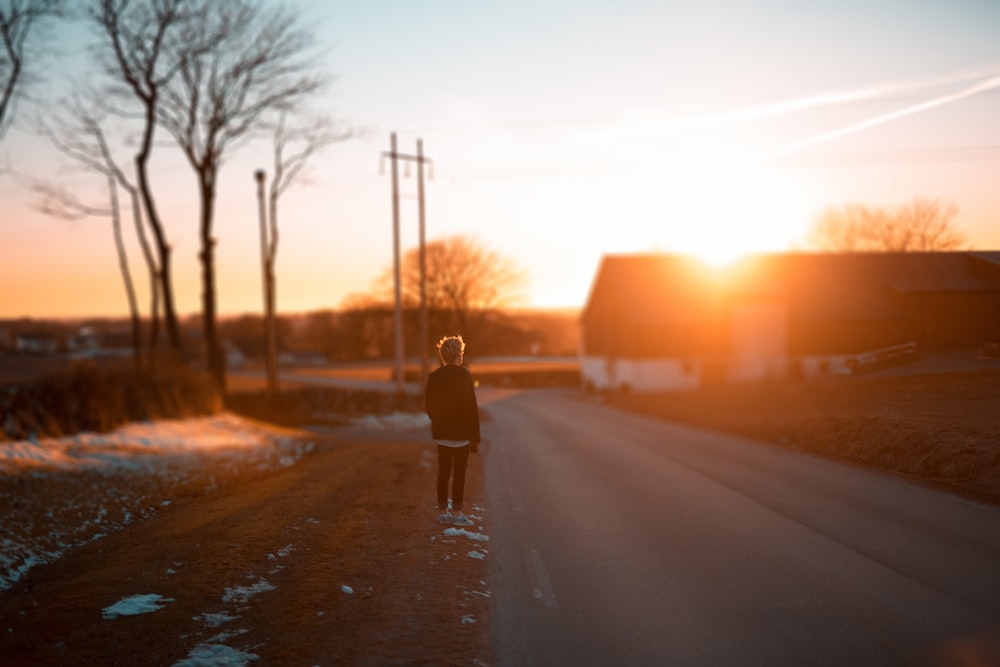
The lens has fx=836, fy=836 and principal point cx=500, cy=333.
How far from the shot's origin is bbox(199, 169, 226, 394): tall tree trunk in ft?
104

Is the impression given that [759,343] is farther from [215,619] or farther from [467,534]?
[215,619]

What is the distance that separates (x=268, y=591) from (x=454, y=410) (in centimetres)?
308

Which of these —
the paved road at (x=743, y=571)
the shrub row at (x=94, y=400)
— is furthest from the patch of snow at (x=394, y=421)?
the paved road at (x=743, y=571)

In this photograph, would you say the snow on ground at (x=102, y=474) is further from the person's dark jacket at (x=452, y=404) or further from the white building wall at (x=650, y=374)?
the white building wall at (x=650, y=374)

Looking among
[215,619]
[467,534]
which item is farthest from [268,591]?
[467,534]

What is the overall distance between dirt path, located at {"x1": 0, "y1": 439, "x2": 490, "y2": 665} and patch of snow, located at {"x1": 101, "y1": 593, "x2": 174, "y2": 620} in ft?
0.23

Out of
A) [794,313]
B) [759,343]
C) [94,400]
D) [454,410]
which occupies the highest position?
[794,313]

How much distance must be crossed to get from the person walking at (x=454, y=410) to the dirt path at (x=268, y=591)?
2.70 feet

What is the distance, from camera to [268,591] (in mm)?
7363

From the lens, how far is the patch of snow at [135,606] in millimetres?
6633

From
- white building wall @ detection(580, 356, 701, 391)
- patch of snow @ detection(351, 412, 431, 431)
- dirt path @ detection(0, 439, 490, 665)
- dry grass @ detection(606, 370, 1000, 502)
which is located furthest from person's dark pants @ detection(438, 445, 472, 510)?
white building wall @ detection(580, 356, 701, 391)

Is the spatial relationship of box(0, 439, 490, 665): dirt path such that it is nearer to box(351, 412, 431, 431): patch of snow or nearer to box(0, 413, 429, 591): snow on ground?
box(0, 413, 429, 591): snow on ground

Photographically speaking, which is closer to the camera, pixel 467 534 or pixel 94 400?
pixel 467 534

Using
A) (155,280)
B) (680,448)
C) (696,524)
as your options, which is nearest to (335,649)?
(696,524)
